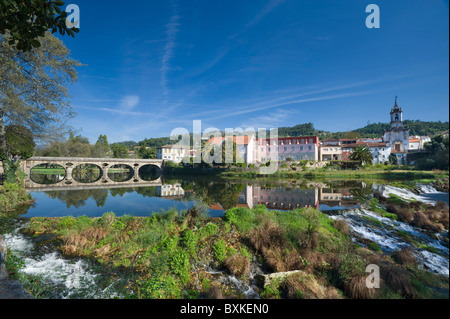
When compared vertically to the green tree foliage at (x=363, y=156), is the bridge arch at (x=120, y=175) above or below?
below

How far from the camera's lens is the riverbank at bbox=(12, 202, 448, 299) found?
15.9 feet

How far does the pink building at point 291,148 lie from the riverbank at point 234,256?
4077 cm

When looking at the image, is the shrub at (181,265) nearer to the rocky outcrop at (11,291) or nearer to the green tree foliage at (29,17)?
the rocky outcrop at (11,291)

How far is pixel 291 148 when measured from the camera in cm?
4884

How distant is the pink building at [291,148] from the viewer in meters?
46.7

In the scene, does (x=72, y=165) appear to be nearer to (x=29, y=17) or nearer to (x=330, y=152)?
(x=29, y=17)

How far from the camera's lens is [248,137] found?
5259 centimetres

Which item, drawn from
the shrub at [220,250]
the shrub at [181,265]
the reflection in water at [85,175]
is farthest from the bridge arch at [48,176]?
the shrub at [220,250]
